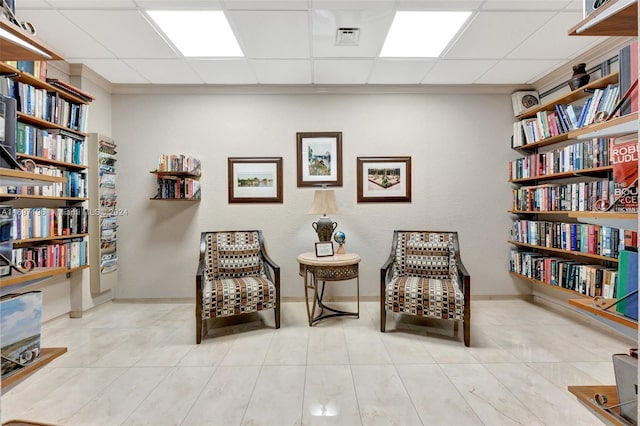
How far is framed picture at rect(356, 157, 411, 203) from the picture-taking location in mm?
3861

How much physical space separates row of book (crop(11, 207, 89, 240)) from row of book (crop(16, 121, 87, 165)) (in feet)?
1.56

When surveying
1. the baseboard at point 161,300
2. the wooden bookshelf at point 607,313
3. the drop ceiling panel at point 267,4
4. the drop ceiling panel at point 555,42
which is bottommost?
the baseboard at point 161,300

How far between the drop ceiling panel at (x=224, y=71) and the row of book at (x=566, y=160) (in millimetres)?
3194

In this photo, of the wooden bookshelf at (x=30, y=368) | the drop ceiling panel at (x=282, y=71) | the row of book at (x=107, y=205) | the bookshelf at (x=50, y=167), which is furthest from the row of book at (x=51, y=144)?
the wooden bookshelf at (x=30, y=368)

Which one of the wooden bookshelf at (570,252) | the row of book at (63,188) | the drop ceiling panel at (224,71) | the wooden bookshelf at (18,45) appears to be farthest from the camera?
the drop ceiling panel at (224,71)

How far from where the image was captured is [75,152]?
10.4ft

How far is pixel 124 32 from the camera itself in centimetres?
263

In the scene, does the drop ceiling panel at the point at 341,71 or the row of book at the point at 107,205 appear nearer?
the drop ceiling panel at the point at 341,71

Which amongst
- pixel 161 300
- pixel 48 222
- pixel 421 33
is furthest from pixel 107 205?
pixel 421 33

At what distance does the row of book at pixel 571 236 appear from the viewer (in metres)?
2.59

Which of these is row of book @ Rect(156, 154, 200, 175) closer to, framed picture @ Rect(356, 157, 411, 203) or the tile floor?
the tile floor

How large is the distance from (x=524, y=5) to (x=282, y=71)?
2.18 metres

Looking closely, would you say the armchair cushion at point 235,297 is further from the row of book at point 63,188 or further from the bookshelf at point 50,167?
the row of book at point 63,188

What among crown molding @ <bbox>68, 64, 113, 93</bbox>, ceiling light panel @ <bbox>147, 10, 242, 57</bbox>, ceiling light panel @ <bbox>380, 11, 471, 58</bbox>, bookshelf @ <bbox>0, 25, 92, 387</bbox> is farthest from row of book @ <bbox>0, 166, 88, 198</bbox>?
ceiling light panel @ <bbox>380, 11, 471, 58</bbox>
